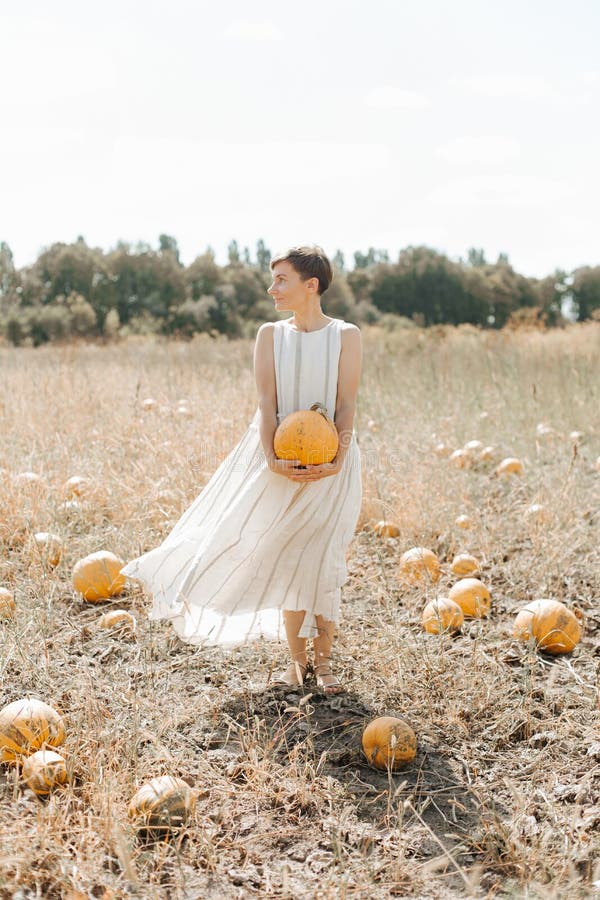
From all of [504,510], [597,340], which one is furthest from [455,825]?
[597,340]

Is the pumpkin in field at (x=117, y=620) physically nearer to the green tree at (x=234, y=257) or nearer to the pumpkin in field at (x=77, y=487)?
the pumpkin in field at (x=77, y=487)

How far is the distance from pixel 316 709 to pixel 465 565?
52.0 inches

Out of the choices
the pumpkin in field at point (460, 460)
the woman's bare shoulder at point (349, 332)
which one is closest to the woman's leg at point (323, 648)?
the woman's bare shoulder at point (349, 332)

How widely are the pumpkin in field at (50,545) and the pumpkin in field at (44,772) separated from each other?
1543mm

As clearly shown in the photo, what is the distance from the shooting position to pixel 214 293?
27.3m

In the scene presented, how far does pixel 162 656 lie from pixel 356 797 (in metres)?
1.04

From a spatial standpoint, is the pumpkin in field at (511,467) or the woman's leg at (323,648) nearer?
the woman's leg at (323,648)

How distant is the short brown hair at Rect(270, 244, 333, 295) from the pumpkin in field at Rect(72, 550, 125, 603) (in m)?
1.56

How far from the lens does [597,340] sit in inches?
448

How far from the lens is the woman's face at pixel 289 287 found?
107 inches

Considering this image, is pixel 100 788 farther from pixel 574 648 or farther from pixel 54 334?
pixel 54 334

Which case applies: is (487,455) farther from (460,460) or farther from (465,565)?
(465,565)

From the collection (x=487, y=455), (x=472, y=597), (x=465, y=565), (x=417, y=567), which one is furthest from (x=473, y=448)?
(x=472, y=597)

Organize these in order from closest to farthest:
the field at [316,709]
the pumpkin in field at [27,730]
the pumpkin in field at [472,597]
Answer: the field at [316,709], the pumpkin in field at [27,730], the pumpkin in field at [472,597]
